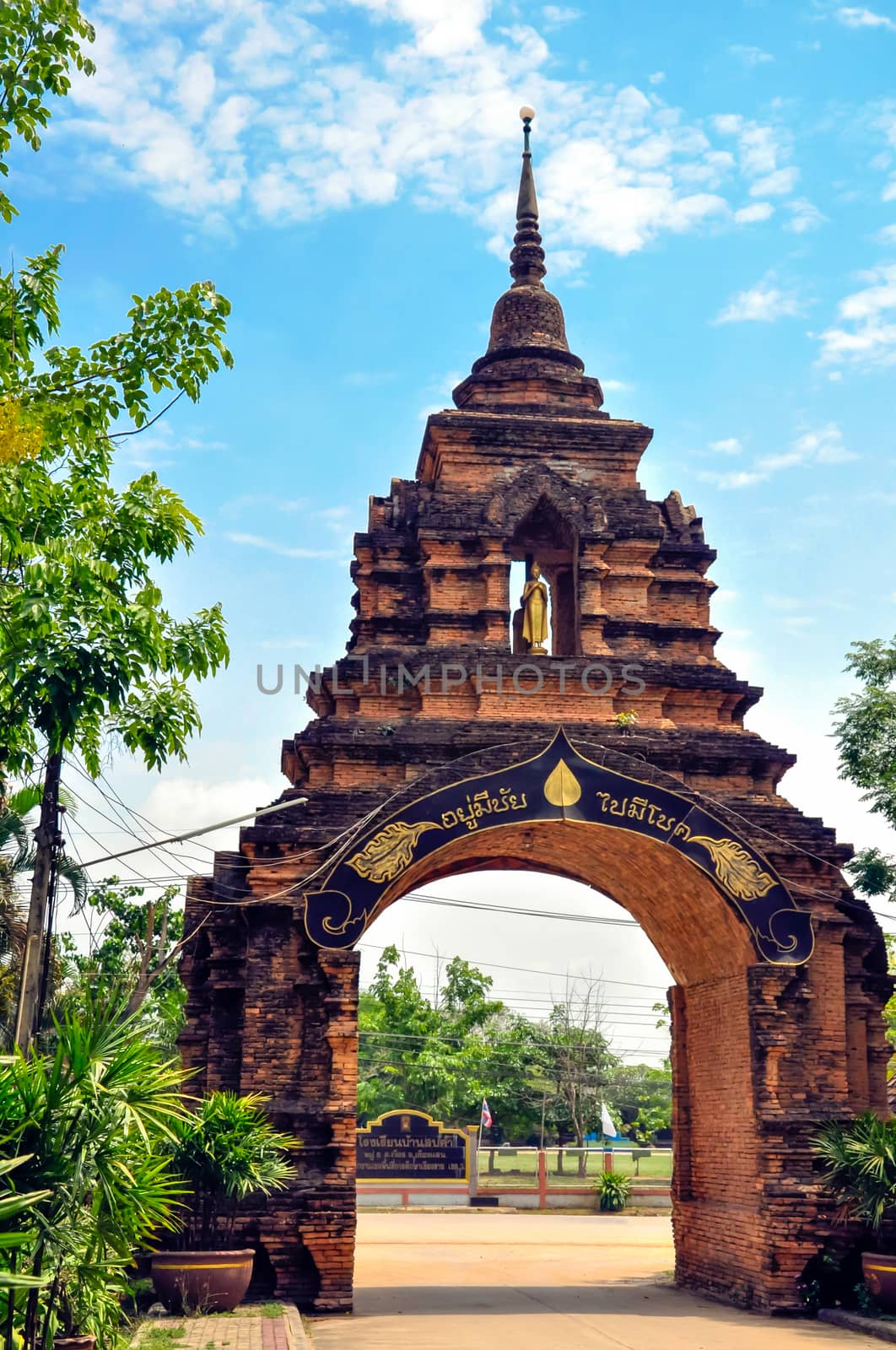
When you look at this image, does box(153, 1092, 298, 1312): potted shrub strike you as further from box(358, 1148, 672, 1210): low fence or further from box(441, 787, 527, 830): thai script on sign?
box(358, 1148, 672, 1210): low fence

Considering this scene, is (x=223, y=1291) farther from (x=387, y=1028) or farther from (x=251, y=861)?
(x=387, y=1028)

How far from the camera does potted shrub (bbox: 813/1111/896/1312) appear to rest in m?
13.8

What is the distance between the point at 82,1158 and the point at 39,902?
12.8ft

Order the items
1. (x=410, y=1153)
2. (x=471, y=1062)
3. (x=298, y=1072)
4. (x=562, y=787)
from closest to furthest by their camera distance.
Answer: (x=298, y=1072), (x=562, y=787), (x=410, y=1153), (x=471, y=1062)

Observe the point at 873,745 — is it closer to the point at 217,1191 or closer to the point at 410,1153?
the point at 217,1191

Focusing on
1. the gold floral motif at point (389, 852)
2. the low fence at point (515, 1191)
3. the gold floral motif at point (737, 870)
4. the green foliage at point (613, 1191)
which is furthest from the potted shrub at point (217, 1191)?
the green foliage at point (613, 1191)

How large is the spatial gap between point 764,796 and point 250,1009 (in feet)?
22.0

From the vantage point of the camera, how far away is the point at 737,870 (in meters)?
15.7

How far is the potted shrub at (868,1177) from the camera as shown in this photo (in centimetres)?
1379

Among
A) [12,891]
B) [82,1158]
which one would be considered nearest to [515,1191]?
[12,891]

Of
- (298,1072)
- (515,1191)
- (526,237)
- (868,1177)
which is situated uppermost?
(526,237)

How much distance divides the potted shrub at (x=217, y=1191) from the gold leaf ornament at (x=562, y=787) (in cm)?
464

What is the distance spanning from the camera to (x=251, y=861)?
1549 cm

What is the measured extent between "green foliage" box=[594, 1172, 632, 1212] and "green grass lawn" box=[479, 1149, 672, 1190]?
3178mm
